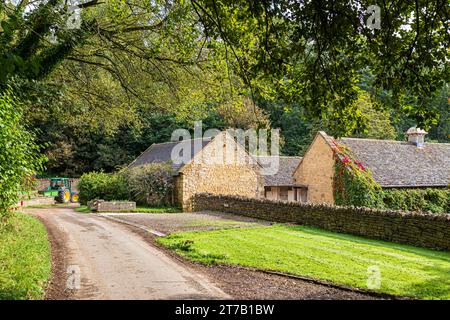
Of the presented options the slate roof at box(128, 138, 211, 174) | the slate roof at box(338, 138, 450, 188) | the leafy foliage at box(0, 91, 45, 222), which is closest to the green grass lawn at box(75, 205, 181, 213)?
the slate roof at box(128, 138, 211, 174)

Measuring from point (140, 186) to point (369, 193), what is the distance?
50.6 feet

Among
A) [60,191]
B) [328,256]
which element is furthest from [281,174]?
[328,256]

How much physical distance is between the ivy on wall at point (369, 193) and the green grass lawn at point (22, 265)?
61.5 ft

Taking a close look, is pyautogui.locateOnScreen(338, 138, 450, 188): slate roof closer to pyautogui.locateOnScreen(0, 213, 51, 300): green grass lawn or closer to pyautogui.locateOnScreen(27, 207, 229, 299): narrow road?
pyautogui.locateOnScreen(27, 207, 229, 299): narrow road

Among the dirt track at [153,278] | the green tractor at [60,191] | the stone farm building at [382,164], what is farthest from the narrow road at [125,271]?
the green tractor at [60,191]

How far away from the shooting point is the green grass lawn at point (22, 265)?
6.64 metres

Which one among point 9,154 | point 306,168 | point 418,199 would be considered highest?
point 306,168

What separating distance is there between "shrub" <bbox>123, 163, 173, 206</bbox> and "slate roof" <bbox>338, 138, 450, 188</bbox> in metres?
12.0

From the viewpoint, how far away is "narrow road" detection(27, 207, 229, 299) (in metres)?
7.29

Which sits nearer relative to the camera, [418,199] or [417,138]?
[418,199]

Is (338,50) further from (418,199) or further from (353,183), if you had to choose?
(418,199)

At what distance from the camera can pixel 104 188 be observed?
2975 cm

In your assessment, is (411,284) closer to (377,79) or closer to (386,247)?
(377,79)
